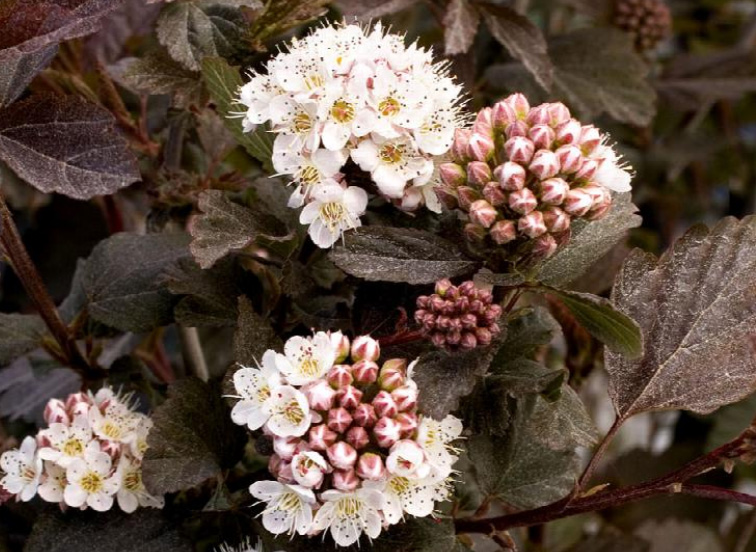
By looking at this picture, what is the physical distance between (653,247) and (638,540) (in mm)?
610

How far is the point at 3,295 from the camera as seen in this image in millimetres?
1219

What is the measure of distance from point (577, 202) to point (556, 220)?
2 cm

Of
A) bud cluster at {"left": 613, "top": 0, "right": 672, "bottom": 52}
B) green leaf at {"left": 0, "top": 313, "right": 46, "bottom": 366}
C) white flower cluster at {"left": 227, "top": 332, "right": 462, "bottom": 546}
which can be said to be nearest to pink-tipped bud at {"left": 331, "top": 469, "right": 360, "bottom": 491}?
white flower cluster at {"left": 227, "top": 332, "right": 462, "bottom": 546}

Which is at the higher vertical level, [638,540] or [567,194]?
[567,194]

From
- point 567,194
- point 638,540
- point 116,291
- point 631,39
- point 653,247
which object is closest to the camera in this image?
point 567,194

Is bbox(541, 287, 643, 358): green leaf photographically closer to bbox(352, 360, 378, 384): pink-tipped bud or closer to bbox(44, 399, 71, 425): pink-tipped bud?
bbox(352, 360, 378, 384): pink-tipped bud

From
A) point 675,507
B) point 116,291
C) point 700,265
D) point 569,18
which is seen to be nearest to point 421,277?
point 700,265

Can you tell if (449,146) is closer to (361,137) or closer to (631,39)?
(361,137)

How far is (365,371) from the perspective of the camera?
604mm

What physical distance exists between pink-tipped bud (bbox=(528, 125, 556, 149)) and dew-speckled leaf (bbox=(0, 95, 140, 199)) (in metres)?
0.28

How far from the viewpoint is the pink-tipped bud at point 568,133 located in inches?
24.2

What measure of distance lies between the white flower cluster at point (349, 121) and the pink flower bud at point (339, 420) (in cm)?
12

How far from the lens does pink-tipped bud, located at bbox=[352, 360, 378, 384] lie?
604 millimetres

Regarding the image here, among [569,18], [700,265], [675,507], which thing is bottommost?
[675,507]
